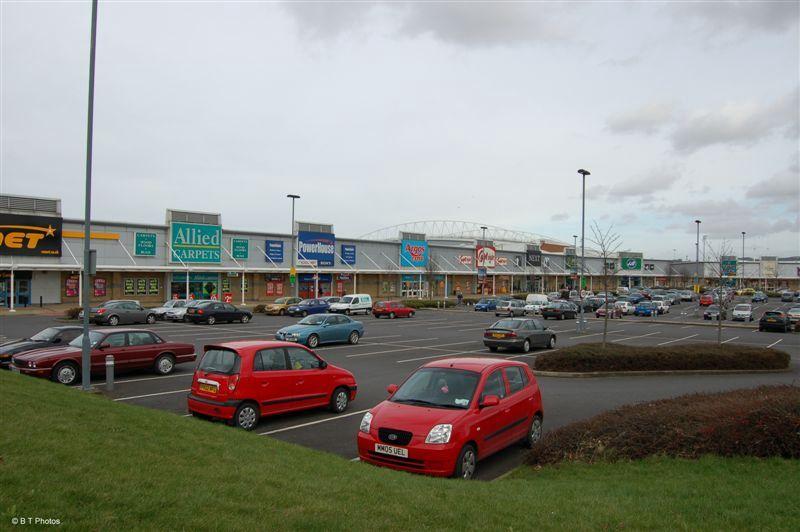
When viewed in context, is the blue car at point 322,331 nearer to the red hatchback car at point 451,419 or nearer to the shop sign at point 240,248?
the red hatchback car at point 451,419

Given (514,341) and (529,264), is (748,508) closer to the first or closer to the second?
(514,341)

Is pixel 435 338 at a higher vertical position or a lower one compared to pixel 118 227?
lower

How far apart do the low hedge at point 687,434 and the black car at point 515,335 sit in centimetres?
1495

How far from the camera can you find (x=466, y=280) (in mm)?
82188

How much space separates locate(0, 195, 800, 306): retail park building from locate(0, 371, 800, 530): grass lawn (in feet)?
137

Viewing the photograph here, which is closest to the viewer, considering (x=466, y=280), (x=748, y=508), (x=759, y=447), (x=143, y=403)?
(x=748, y=508)

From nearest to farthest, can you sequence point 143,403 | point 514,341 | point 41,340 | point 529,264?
1. point 143,403
2. point 41,340
3. point 514,341
4. point 529,264

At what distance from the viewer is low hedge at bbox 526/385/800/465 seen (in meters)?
7.34

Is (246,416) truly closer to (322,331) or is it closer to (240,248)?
(322,331)

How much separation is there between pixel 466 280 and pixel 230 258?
37.3 metres

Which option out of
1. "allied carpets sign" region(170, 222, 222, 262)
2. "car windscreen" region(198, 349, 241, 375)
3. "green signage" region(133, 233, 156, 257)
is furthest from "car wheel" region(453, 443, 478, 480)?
"allied carpets sign" region(170, 222, 222, 262)

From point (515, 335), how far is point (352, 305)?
988 inches

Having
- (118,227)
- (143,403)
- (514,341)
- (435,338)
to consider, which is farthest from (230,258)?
(143,403)

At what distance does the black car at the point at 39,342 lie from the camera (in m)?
15.9
